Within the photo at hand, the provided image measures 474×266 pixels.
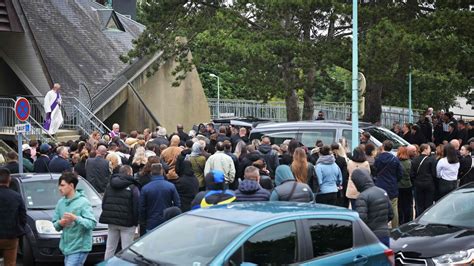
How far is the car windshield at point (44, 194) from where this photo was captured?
12.5m

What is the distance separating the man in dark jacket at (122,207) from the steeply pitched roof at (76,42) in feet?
63.2

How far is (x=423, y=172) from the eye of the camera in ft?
46.3

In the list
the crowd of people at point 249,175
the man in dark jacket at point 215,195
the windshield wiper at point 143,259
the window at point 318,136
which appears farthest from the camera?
the window at point 318,136

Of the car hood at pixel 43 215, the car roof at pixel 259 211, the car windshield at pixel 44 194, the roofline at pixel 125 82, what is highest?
the roofline at pixel 125 82

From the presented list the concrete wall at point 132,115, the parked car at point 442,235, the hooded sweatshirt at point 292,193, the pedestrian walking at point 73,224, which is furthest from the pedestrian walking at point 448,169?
the concrete wall at point 132,115

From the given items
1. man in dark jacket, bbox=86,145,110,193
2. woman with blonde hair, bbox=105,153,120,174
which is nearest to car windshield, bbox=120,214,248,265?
woman with blonde hair, bbox=105,153,120,174

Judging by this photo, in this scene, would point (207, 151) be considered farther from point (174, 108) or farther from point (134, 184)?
point (174, 108)

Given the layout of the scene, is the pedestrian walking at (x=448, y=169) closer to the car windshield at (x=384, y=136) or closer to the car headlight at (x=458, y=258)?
the car windshield at (x=384, y=136)

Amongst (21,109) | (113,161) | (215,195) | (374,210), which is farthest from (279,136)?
(215,195)

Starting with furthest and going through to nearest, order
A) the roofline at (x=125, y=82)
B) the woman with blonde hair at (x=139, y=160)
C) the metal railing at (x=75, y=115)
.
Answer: the roofline at (x=125, y=82), the metal railing at (x=75, y=115), the woman with blonde hair at (x=139, y=160)

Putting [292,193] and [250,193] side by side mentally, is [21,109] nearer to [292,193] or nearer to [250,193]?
[250,193]

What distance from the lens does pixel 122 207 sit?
10.1 meters

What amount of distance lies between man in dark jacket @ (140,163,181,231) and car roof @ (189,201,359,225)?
8.31 ft

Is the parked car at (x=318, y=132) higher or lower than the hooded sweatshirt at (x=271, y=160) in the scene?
higher
